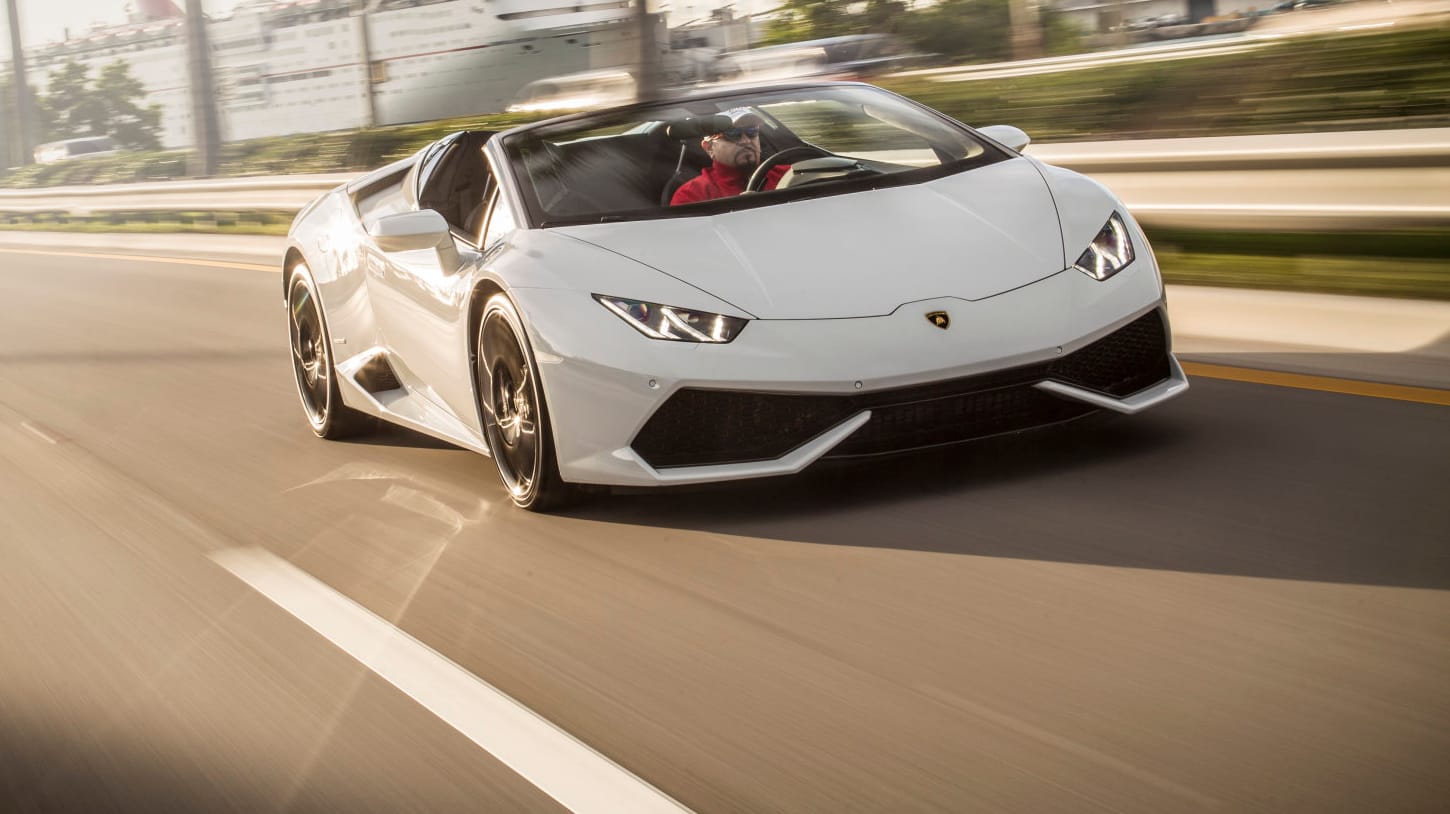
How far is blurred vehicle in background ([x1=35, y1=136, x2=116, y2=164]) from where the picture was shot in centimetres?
4047

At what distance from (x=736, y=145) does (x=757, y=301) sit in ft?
4.06

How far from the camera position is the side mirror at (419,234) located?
5.27 m

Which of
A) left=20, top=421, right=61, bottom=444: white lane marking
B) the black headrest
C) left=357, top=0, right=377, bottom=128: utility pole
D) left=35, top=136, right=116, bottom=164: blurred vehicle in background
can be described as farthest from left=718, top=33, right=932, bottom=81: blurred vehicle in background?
left=35, top=136, right=116, bottom=164: blurred vehicle in background

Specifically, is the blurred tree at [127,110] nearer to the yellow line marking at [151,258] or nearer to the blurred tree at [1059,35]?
the yellow line marking at [151,258]

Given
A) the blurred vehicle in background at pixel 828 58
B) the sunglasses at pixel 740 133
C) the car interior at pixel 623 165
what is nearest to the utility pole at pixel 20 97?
the blurred vehicle in background at pixel 828 58

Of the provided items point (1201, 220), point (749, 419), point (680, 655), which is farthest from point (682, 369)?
point (1201, 220)

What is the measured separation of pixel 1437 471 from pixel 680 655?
211 centimetres

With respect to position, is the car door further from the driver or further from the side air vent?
the driver

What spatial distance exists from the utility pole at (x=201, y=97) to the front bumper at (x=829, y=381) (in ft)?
71.9

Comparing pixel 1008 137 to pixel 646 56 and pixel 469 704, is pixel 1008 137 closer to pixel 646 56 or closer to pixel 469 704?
pixel 469 704

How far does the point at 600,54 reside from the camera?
1873 cm

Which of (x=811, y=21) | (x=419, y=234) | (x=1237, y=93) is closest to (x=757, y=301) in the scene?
(x=419, y=234)

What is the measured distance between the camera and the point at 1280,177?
7.23m

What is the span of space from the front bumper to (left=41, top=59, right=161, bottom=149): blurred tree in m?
30.6
